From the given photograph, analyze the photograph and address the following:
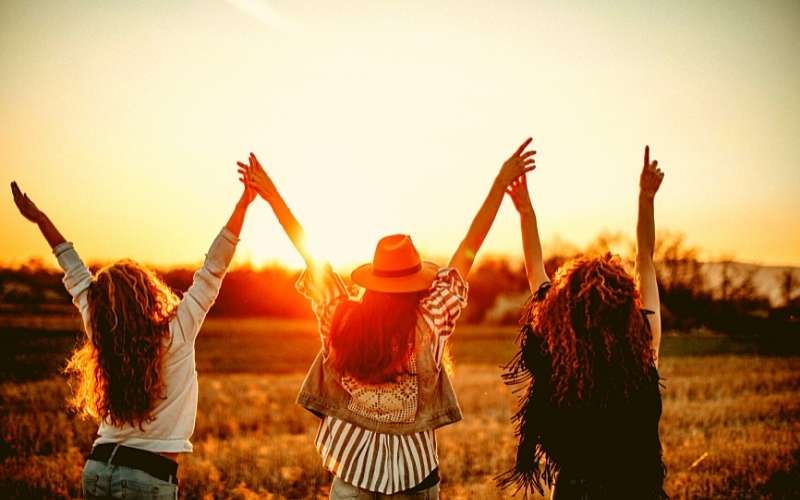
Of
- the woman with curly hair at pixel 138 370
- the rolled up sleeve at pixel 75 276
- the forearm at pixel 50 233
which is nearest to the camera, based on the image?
the woman with curly hair at pixel 138 370

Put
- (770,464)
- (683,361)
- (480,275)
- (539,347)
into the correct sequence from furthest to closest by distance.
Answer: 1. (480,275)
2. (683,361)
3. (770,464)
4. (539,347)

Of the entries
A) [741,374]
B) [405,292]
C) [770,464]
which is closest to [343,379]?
[405,292]

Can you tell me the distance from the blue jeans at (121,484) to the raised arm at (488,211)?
186cm

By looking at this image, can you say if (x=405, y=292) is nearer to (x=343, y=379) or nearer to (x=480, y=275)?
(x=343, y=379)

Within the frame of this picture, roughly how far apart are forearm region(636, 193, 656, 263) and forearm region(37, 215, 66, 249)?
3.18 metres

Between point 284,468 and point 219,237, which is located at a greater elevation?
point 219,237

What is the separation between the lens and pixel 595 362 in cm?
352

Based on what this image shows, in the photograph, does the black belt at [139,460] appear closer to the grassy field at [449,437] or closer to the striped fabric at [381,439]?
the striped fabric at [381,439]

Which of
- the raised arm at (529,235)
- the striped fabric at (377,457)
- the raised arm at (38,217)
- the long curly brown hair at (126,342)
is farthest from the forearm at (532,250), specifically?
the raised arm at (38,217)

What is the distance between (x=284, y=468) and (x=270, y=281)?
161 ft

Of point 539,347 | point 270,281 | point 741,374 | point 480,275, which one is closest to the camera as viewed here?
point 539,347

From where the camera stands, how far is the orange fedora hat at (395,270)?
150 inches

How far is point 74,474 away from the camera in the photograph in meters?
8.41

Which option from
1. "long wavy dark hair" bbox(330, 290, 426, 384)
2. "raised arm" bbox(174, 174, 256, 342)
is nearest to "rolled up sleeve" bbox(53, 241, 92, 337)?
"raised arm" bbox(174, 174, 256, 342)
